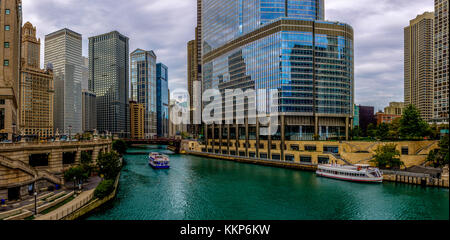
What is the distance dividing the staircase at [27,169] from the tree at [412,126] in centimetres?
7551

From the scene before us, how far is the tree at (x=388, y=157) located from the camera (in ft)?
187

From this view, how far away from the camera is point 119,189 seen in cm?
4919

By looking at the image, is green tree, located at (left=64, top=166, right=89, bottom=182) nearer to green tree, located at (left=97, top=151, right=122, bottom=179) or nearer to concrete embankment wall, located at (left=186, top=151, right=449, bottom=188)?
green tree, located at (left=97, top=151, right=122, bottom=179)

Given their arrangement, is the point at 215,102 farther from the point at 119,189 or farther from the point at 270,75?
the point at 119,189

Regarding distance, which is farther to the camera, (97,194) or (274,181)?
(274,181)

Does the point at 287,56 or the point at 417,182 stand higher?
the point at 287,56

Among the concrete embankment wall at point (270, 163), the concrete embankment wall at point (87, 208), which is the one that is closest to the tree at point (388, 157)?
the concrete embankment wall at point (270, 163)

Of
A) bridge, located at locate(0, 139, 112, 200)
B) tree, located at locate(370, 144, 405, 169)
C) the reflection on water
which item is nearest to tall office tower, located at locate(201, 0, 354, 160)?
tree, located at locate(370, 144, 405, 169)

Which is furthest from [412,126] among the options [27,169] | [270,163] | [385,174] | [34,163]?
[34,163]

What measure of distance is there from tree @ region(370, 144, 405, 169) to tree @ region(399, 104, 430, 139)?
10.6m

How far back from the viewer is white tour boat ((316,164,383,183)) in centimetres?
5344

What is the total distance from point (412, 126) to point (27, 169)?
3104 inches
